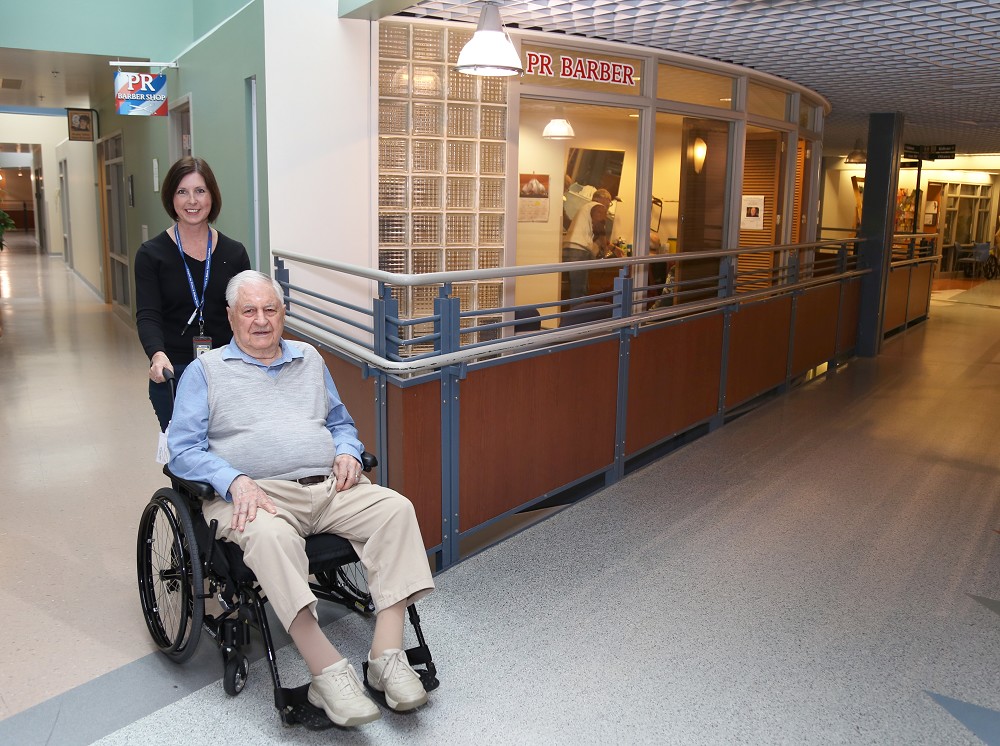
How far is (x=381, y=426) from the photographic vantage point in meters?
3.68

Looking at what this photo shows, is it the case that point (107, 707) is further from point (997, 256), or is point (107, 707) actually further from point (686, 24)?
point (997, 256)

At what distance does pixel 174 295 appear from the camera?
11.2 ft

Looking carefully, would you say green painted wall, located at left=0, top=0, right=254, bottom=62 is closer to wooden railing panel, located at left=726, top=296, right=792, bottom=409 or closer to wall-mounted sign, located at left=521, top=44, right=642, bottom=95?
wall-mounted sign, located at left=521, top=44, right=642, bottom=95

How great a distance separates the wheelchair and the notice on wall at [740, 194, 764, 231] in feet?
18.5

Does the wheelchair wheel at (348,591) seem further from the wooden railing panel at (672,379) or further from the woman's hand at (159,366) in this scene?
the wooden railing panel at (672,379)

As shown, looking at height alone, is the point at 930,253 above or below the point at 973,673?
above

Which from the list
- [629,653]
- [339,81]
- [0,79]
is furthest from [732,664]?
[0,79]

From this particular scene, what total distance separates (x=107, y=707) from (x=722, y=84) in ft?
20.3

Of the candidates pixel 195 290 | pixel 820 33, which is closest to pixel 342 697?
pixel 195 290

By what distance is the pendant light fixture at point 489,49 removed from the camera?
4289 millimetres

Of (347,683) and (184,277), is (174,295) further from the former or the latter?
(347,683)

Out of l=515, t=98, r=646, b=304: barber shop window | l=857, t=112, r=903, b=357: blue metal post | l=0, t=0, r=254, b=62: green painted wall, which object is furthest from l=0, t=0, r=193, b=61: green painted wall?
l=857, t=112, r=903, b=357: blue metal post

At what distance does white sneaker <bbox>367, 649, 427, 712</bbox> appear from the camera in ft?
8.56

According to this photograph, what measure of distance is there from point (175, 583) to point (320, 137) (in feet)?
9.50
